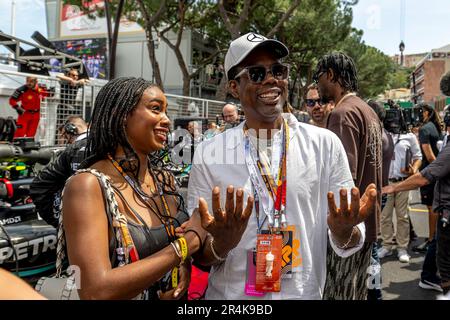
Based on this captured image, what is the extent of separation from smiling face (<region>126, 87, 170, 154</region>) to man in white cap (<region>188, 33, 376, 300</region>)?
8.1 inches

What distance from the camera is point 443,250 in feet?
10.7

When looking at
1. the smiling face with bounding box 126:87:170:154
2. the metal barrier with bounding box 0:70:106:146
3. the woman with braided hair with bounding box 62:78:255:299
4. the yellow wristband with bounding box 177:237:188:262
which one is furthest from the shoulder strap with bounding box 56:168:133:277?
the metal barrier with bounding box 0:70:106:146

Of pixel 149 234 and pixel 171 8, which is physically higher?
pixel 171 8

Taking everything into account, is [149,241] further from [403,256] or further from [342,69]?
[403,256]

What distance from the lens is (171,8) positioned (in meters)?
20.1

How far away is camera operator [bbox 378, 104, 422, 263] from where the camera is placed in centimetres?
545

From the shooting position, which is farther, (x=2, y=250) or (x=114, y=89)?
(x=2, y=250)

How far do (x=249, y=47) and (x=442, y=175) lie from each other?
2.29 m

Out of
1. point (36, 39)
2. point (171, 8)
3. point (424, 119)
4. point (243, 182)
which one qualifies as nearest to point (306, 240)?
point (243, 182)

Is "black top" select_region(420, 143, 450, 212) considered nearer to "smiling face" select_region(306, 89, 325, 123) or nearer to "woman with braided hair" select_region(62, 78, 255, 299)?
"smiling face" select_region(306, 89, 325, 123)

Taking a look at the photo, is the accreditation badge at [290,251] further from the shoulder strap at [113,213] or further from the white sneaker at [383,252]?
the white sneaker at [383,252]

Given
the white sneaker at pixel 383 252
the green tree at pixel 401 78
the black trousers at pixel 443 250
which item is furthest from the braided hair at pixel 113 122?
the green tree at pixel 401 78
